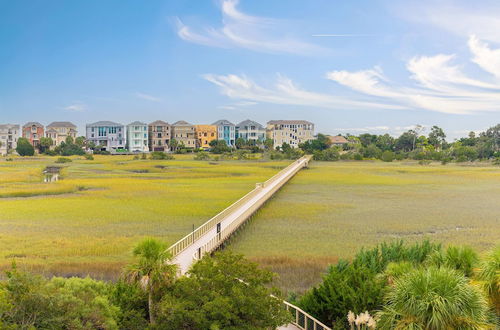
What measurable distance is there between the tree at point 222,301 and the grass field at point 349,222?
15.7 feet

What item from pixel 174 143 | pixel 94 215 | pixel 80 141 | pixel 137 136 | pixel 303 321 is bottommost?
pixel 303 321

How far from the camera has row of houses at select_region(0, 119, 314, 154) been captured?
104562mm

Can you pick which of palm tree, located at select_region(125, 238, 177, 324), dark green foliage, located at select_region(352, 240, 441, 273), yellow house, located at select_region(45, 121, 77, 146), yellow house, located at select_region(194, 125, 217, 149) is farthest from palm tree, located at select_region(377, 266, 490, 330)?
yellow house, located at select_region(45, 121, 77, 146)

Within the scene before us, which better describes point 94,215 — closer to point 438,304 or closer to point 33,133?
point 438,304

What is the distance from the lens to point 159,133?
10856 centimetres

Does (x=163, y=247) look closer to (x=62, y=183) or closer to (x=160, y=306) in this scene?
(x=160, y=306)

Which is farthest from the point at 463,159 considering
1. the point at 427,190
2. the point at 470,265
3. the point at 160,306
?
the point at 160,306

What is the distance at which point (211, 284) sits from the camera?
9.56 m

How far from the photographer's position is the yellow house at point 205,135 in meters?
112

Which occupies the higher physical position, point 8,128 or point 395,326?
point 8,128

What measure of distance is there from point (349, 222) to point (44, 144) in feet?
294

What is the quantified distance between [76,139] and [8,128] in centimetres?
1425

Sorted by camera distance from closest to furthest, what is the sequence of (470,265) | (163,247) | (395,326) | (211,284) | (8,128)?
(395,326) → (211,284) → (163,247) → (470,265) → (8,128)

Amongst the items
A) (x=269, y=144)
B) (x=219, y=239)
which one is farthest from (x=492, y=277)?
(x=269, y=144)
